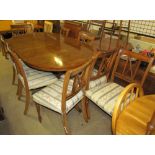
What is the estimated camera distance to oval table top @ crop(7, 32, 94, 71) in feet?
5.74

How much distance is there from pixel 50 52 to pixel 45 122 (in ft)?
2.90

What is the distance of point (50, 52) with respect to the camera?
6.74 feet

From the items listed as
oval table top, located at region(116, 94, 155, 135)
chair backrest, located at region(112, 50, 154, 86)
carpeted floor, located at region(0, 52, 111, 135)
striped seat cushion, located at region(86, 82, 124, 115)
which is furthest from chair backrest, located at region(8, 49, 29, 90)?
oval table top, located at region(116, 94, 155, 135)

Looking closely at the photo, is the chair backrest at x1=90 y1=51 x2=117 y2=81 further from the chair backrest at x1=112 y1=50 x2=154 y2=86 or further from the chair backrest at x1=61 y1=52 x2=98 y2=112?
the chair backrest at x1=61 y1=52 x2=98 y2=112

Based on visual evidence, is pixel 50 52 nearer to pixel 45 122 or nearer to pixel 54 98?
pixel 54 98

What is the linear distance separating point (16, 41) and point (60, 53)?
88 cm

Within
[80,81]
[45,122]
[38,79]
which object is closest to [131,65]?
[80,81]

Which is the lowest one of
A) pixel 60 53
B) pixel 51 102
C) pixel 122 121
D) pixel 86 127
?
pixel 86 127

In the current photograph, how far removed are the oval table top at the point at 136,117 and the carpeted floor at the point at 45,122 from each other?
838 millimetres

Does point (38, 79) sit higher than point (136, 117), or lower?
lower

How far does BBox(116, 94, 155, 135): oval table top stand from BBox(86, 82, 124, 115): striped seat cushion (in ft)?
1.37
